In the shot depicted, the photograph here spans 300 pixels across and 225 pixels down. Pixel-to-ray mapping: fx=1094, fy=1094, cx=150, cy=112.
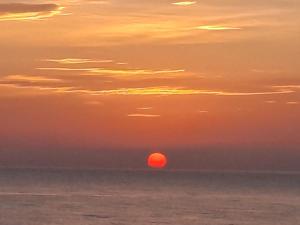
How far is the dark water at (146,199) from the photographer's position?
61.4m

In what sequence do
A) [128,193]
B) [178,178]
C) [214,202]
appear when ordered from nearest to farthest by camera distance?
[214,202] < [128,193] < [178,178]

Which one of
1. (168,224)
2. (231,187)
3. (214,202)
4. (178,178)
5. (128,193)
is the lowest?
(168,224)

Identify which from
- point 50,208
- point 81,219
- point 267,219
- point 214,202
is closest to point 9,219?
point 81,219

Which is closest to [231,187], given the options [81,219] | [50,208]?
[50,208]

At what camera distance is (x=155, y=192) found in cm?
9362

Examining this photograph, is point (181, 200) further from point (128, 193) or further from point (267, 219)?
point (267, 219)

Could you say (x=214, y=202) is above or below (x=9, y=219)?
above

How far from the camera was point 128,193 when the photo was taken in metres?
90.3

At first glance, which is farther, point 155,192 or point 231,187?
point 231,187

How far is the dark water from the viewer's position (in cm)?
6138

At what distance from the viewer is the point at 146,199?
80375 mm

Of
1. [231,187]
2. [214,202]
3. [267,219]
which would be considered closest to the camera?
[267,219]

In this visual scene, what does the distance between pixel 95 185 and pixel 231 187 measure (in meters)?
13.3

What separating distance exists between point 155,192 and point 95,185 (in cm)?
1488
